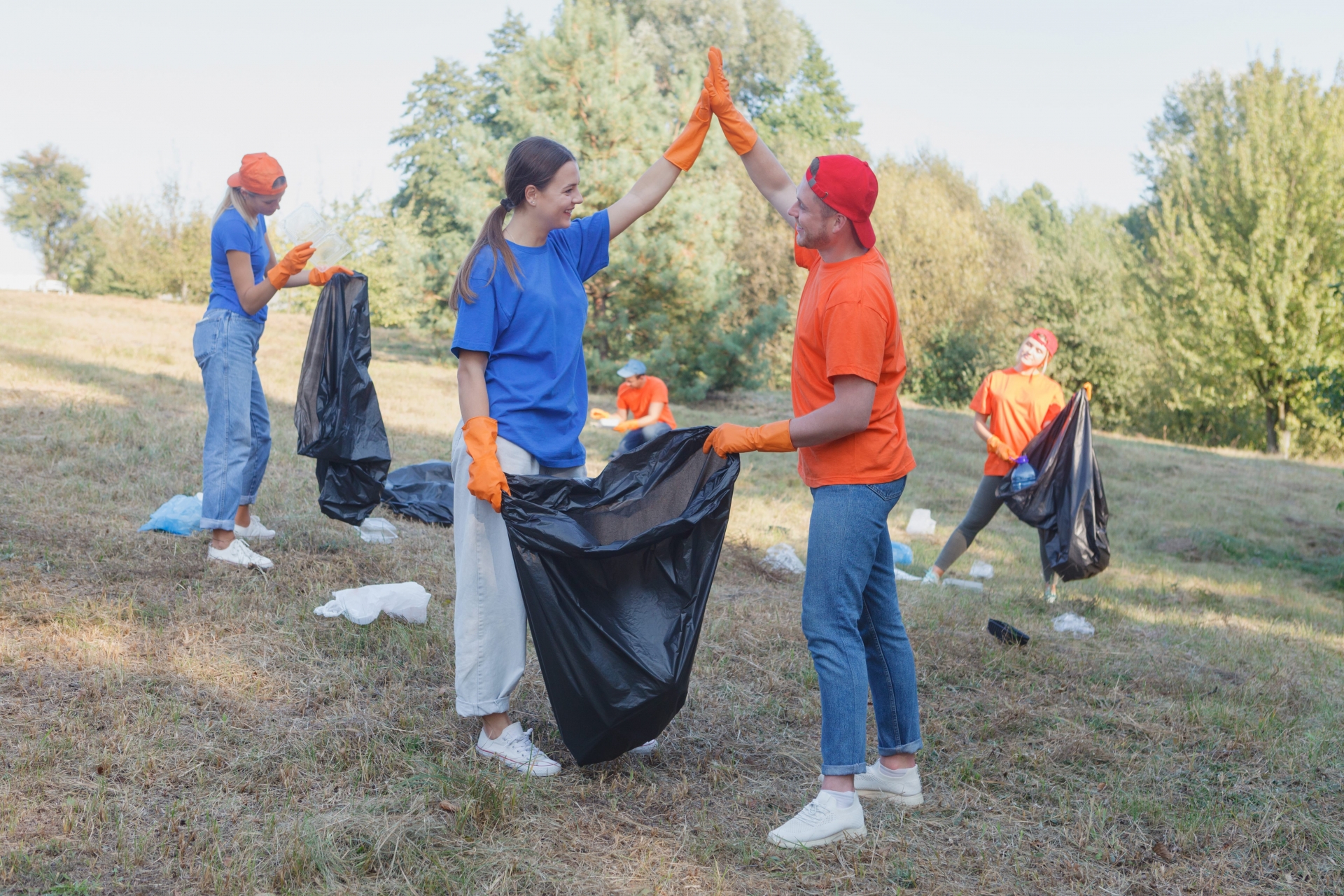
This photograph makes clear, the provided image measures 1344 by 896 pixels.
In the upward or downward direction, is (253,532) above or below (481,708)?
below

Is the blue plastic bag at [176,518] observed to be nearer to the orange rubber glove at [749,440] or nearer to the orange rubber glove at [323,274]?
the orange rubber glove at [323,274]

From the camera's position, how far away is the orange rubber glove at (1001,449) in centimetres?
559

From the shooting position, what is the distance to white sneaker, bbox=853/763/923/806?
2873 mm

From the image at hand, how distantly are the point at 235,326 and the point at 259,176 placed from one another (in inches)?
25.5

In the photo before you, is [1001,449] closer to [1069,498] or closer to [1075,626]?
[1069,498]

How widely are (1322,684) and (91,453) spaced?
6.87 metres

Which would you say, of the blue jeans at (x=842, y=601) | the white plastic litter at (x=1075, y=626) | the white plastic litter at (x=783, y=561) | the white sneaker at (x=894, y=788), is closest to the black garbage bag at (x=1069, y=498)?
→ the white plastic litter at (x=1075, y=626)

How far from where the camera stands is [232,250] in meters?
4.11

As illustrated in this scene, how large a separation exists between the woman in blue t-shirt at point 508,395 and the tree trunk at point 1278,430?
1889 centimetres

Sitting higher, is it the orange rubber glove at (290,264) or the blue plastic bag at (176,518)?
the orange rubber glove at (290,264)

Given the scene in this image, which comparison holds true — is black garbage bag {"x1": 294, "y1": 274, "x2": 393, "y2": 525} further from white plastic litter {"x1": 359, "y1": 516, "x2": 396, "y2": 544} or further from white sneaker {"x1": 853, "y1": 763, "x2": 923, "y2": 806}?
white sneaker {"x1": 853, "y1": 763, "x2": 923, "y2": 806}

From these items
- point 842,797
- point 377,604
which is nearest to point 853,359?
point 842,797

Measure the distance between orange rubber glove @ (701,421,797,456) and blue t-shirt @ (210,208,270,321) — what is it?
2469mm

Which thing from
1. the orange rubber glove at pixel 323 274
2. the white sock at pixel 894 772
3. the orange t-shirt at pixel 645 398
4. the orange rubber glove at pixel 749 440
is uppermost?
the orange rubber glove at pixel 323 274
